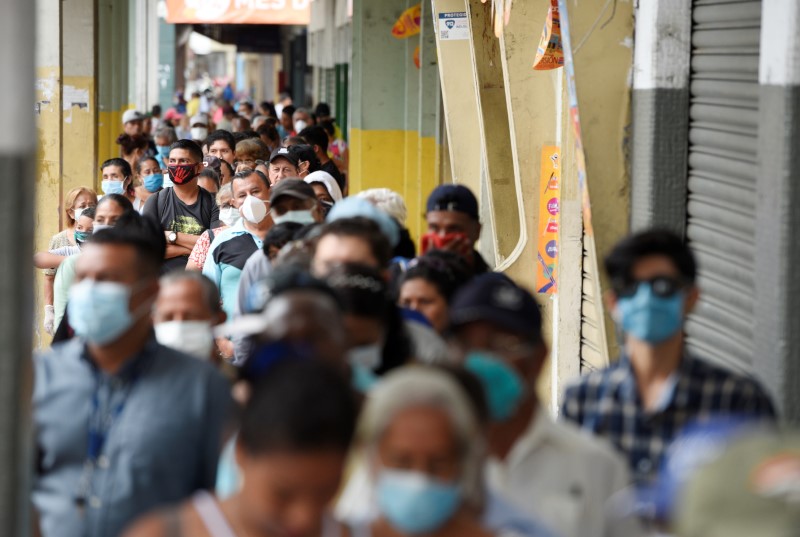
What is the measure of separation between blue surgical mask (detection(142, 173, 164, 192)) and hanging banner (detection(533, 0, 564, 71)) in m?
5.36

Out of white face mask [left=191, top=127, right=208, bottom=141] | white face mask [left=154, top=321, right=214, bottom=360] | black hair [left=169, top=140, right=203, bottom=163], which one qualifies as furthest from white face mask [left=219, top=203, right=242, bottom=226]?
white face mask [left=191, top=127, right=208, bottom=141]

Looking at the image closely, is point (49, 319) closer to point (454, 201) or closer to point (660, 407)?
point (454, 201)

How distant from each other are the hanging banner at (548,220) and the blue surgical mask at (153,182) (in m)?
4.32

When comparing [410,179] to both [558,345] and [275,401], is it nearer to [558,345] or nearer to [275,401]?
[558,345]

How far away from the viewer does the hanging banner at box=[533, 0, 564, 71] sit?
8500 mm

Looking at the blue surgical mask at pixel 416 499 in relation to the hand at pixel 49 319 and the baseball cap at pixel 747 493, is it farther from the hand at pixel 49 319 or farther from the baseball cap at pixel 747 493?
the hand at pixel 49 319

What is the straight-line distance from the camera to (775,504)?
2.34m

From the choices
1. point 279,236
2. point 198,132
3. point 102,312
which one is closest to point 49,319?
point 279,236

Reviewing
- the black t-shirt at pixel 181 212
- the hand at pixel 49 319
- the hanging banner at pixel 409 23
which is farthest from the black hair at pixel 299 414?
the hanging banner at pixel 409 23

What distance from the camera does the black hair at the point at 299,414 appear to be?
2.99 metres

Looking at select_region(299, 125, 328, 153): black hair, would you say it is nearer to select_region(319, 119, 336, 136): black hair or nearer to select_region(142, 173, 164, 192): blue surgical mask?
select_region(142, 173, 164, 192): blue surgical mask

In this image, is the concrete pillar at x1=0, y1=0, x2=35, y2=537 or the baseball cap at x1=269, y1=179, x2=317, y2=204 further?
the baseball cap at x1=269, y1=179, x2=317, y2=204

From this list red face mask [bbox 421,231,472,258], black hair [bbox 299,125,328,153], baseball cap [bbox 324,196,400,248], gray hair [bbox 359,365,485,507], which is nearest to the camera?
gray hair [bbox 359,365,485,507]

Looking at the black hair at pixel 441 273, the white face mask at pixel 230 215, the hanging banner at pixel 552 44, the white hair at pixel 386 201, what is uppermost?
the hanging banner at pixel 552 44
